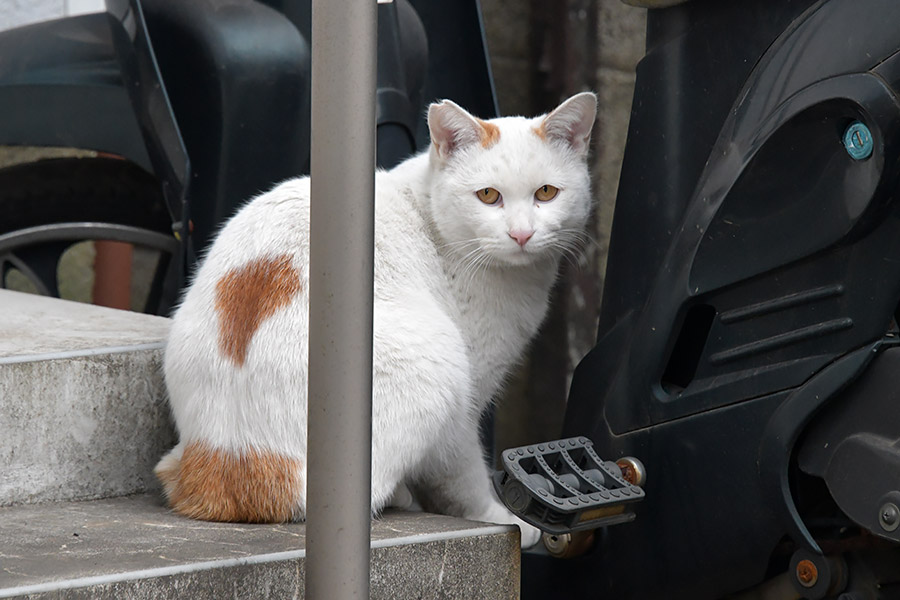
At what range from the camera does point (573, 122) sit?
1880mm

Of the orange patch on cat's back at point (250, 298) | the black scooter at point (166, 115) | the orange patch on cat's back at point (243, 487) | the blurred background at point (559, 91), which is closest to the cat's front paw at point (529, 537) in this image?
the orange patch on cat's back at point (243, 487)

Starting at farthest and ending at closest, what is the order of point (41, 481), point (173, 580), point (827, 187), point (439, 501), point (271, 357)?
point (439, 501), point (41, 481), point (271, 357), point (827, 187), point (173, 580)

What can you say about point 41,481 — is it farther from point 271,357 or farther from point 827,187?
point 827,187

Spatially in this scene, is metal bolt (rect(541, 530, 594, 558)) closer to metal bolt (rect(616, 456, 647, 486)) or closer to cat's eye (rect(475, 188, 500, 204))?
metal bolt (rect(616, 456, 647, 486))

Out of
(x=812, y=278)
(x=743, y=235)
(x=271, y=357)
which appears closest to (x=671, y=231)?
(x=743, y=235)

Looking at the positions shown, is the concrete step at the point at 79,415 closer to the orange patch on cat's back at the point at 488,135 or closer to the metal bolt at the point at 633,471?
the orange patch on cat's back at the point at 488,135

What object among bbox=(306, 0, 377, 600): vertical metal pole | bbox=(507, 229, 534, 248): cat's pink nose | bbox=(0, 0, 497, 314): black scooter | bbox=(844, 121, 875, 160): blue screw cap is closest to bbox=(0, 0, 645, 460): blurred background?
bbox=(0, 0, 497, 314): black scooter

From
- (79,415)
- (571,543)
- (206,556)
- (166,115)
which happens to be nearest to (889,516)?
(571,543)

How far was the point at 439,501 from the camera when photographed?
70.9 inches

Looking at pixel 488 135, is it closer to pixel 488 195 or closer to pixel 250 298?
pixel 488 195

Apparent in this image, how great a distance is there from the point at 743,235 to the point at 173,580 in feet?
2.89

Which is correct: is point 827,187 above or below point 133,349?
above

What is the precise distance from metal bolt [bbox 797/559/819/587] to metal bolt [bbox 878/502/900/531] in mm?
142

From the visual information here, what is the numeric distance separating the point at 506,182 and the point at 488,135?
98 millimetres
